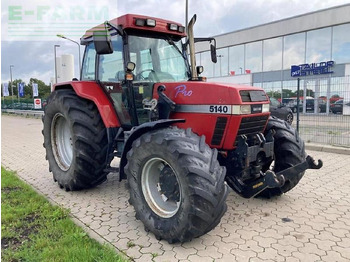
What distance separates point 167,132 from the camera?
3203 mm

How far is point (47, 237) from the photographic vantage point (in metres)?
3.40

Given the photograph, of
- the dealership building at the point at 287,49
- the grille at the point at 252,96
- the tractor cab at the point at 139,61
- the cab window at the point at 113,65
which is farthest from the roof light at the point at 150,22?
the dealership building at the point at 287,49

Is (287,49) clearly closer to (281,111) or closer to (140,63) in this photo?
(281,111)

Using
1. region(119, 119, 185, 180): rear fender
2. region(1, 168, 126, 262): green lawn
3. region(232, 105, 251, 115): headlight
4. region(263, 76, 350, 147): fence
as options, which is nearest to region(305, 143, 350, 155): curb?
region(263, 76, 350, 147): fence

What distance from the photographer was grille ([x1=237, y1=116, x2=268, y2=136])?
3570 mm

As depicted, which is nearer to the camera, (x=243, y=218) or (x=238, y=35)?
(x=243, y=218)

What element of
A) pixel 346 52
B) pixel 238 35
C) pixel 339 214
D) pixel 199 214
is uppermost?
pixel 238 35

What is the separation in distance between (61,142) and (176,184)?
3.06 m

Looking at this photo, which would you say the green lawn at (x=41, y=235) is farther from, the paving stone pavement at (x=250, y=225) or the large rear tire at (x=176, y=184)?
the large rear tire at (x=176, y=184)

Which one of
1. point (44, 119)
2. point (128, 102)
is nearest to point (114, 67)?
point (128, 102)

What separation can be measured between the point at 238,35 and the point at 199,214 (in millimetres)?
24698

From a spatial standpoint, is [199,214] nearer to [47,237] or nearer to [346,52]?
[47,237]

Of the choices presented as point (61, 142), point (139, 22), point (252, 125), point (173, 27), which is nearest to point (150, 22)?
point (139, 22)

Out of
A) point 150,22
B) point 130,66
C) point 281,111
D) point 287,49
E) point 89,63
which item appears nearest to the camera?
point 130,66
